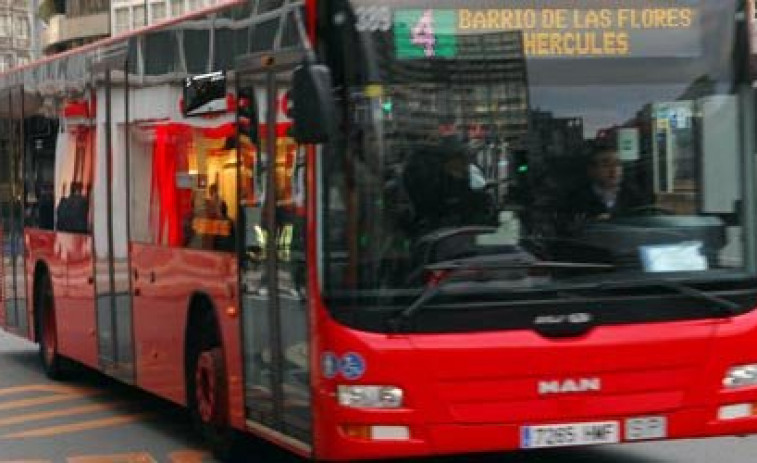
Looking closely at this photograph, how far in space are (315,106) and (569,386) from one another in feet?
6.05

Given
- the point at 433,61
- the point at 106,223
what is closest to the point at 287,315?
the point at 433,61

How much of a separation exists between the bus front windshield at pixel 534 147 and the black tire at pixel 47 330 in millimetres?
6985

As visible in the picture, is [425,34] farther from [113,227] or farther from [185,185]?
[113,227]

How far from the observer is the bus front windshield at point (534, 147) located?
6.51 m

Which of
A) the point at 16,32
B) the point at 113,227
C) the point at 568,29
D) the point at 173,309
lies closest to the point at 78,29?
the point at 16,32

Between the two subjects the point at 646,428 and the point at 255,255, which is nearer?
the point at 646,428

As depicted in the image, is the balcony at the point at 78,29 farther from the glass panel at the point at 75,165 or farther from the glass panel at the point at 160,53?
the glass panel at the point at 160,53

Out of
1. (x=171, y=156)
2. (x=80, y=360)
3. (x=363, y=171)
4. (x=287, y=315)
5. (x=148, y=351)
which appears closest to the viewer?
(x=363, y=171)

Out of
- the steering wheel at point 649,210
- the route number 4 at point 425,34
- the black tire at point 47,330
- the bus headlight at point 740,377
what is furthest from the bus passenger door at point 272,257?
the black tire at point 47,330

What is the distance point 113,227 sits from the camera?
10.6 metres

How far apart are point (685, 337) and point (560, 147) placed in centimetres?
113

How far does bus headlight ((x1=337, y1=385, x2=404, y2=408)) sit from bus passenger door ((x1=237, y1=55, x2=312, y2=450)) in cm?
39

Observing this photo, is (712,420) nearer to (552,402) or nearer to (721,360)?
(721,360)

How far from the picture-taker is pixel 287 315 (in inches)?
281
